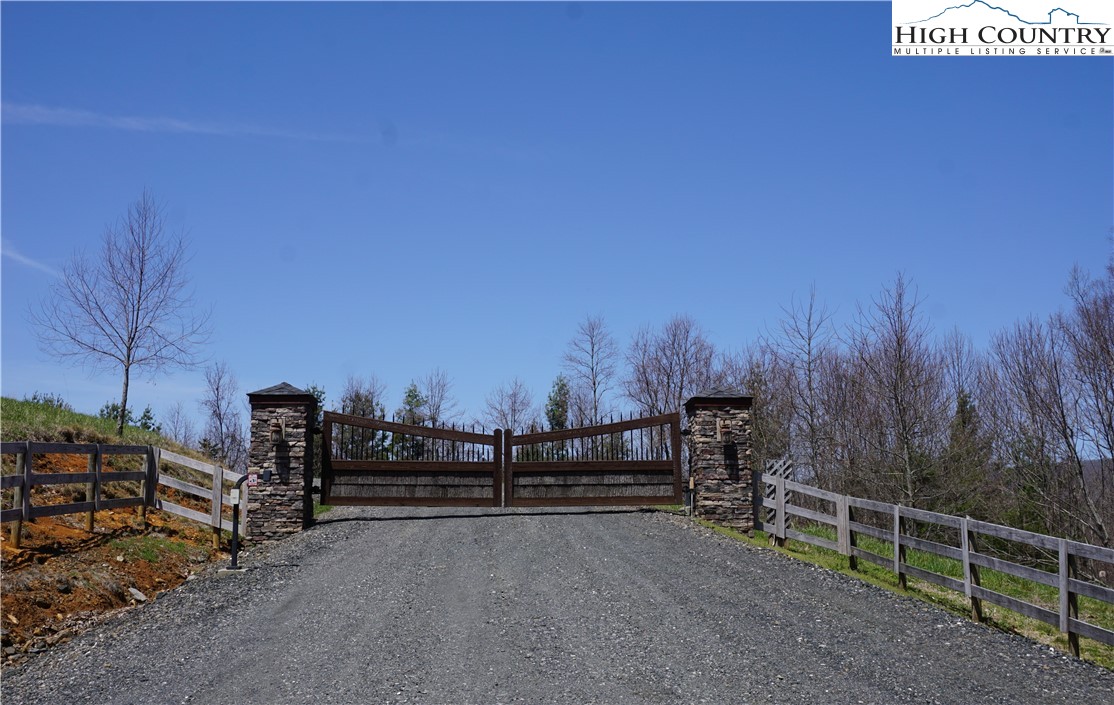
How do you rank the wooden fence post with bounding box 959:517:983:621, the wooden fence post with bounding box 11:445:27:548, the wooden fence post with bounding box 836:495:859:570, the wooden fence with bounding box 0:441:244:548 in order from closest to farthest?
the wooden fence post with bounding box 959:517:983:621, the wooden fence post with bounding box 11:445:27:548, the wooden fence with bounding box 0:441:244:548, the wooden fence post with bounding box 836:495:859:570

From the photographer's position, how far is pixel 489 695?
20.9 feet

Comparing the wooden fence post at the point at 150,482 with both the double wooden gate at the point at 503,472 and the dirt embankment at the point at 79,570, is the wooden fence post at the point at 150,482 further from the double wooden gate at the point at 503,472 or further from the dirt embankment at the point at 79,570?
the double wooden gate at the point at 503,472

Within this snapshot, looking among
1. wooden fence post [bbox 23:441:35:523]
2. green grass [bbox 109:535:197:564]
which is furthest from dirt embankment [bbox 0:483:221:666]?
wooden fence post [bbox 23:441:35:523]

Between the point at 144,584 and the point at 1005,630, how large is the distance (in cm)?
1058

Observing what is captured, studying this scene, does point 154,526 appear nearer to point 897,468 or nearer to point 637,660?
point 637,660

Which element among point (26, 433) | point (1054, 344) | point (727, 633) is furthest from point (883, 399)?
point (26, 433)

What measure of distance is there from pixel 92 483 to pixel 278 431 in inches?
134

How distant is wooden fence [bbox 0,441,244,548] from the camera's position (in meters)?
10.5

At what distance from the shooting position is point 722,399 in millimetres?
16297

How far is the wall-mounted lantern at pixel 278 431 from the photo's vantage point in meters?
15.0

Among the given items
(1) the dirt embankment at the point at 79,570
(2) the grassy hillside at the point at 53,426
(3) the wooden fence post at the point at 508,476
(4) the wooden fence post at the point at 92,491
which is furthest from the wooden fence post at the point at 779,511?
(2) the grassy hillside at the point at 53,426

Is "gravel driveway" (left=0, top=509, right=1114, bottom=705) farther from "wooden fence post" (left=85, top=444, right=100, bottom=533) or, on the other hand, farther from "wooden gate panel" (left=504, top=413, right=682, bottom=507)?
"wooden gate panel" (left=504, top=413, right=682, bottom=507)

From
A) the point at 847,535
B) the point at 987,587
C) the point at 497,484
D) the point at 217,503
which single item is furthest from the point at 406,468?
the point at 987,587

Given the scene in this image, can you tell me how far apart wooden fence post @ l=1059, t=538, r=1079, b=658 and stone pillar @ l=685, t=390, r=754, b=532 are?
801cm
